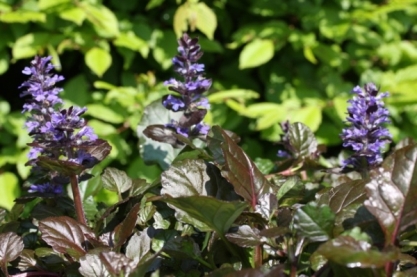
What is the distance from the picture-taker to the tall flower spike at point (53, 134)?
1.03 meters

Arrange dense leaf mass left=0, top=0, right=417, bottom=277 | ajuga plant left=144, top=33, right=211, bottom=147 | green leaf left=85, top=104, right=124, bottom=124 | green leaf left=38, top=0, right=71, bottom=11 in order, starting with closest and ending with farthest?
1. dense leaf mass left=0, top=0, right=417, bottom=277
2. ajuga plant left=144, top=33, right=211, bottom=147
3. green leaf left=38, top=0, right=71, bottom=11
4. green leaf left=85, top=104, right=124, bottom=124

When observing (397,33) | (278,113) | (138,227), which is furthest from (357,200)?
(397,33)

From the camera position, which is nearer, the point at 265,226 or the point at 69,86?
the point at 265,226

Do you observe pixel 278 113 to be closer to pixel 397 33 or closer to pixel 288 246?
pixel 397 33

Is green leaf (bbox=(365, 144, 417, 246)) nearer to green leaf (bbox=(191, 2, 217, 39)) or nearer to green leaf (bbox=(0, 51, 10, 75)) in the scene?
green leaf (bbox=(191, 2, 217, 39))

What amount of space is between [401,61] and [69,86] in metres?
1.80

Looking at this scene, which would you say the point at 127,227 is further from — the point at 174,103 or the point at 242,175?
the point at 174,103

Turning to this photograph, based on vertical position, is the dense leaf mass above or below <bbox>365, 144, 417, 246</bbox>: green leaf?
below

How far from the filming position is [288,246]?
32.9 inches

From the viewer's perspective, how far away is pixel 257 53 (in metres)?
2.93

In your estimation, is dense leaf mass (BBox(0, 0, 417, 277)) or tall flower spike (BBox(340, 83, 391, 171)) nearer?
dense leaf mass (BBox(0, 0, 417, 277))

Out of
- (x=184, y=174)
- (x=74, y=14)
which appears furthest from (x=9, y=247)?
(x=74, y=14)

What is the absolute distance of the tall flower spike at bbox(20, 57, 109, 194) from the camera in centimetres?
103

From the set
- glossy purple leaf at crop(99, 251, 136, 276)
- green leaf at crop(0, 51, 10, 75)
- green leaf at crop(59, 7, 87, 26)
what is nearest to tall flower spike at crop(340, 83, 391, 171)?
glossy purple leaf at crop(99, 251, 136, 276)
